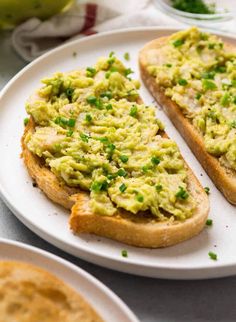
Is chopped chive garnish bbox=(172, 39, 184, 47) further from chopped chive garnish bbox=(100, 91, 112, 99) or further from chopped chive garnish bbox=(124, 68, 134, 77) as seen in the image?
chopped chive garnish bbox=(100, 91, 112, 99)

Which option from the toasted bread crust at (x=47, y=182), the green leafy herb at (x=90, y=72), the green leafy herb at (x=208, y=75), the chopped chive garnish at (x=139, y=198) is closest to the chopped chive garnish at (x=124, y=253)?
the chopped chive garnish at (x=139, y=198)

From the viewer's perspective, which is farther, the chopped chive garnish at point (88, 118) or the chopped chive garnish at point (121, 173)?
the chopped chive garnish at point (88, 118)

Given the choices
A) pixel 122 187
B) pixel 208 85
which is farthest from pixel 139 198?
pixel 208 85

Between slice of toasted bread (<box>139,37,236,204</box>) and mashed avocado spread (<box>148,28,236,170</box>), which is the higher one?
mashed avocado spread (<box>148,28,236,170</box>)

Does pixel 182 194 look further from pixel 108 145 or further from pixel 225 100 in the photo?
pixel 225 100

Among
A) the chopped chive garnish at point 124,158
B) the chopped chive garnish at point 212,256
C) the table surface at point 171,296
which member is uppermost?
the chopped chive garnish at point 124,158

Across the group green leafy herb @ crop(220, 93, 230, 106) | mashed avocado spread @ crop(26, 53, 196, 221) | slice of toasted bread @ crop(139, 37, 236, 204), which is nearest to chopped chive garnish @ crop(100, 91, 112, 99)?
mashed avocado spread @ crop(26, 53, 196, 221)

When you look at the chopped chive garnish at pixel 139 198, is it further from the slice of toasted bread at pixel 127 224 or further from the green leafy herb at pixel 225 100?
the green leafy herb at pixel 225 100
